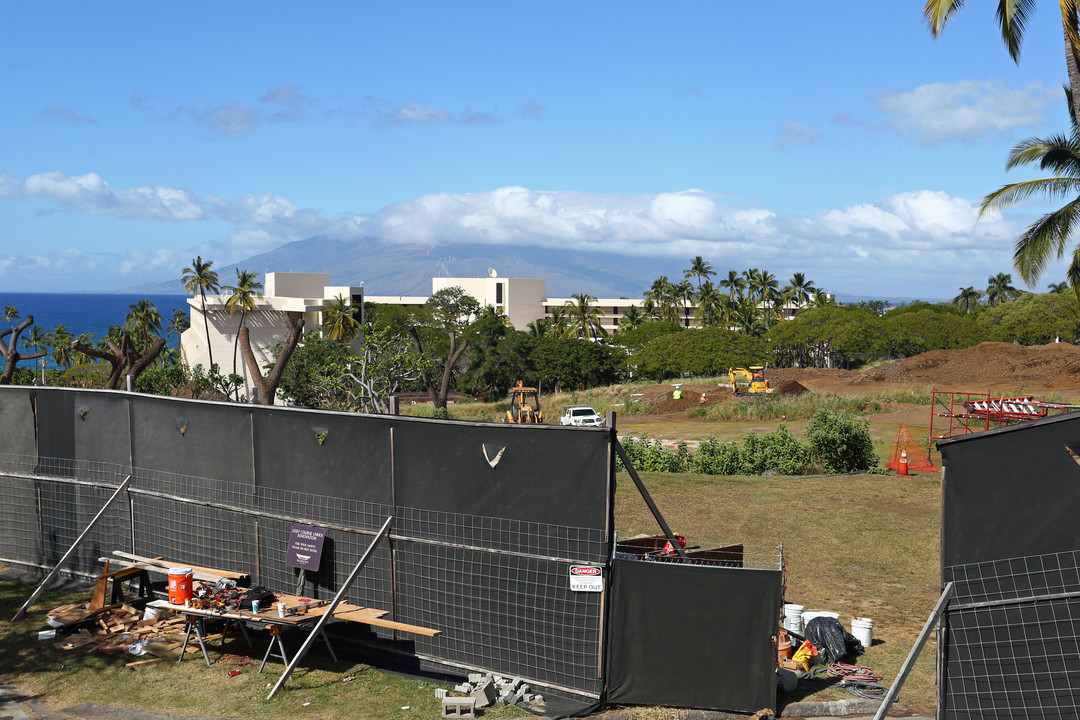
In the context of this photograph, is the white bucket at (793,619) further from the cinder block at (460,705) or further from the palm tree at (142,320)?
the palm tree at (142,320)

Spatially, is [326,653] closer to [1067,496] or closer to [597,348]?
[1067,496]

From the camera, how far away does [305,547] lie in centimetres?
1019

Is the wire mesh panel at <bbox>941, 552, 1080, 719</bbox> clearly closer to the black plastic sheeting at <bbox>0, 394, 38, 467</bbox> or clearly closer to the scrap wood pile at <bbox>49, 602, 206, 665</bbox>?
the scrap wood pile at <bbox>49, 602, 206, 665</bbox>

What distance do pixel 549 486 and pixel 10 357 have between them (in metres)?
14.7

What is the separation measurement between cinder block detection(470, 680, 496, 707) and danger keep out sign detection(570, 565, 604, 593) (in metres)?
1.38

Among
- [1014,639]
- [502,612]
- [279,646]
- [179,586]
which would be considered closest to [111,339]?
[179,586]

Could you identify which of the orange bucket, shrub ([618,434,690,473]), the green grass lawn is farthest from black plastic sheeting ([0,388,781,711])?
shrub ([618,434,690,473])

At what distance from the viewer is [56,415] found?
12945mm

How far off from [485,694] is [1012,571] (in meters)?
5.07

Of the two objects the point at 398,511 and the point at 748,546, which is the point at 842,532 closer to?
the point at 748,546

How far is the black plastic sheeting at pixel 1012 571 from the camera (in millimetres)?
6699

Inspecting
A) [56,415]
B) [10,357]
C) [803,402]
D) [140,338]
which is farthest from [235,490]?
[140,338]

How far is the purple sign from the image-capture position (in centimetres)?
1011

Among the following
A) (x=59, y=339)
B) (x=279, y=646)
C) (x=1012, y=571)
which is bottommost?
(x=279, y=646)
